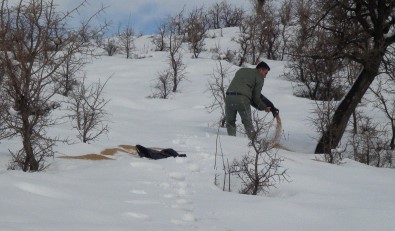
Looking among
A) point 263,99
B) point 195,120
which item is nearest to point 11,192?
point 263,99

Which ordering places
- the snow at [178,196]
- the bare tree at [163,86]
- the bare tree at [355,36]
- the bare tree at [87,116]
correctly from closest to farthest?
the snow at [178,196], the bare tree at [87,116], the bare tree at [355,36], the bare tree at [163,86]

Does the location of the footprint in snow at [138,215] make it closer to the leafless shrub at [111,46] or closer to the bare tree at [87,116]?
the bare tree at [87,116]

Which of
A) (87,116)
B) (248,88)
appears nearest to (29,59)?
(87,116)

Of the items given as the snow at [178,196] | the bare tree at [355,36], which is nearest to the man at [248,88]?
the snow at [178,196]

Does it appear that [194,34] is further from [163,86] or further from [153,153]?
[153,153]

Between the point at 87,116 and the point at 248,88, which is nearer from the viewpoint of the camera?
the point at 87,116

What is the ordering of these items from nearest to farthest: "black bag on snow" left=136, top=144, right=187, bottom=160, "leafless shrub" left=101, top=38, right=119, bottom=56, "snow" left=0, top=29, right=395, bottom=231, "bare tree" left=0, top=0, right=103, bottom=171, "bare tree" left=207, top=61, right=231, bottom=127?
1. "snow" left=0, top=29, right=395, bottom=231
2. "bare tree" left=0, top=0, right=103, bottom=171
3. "black bag on snow" left=136, top=144, right=187, bottom=160
4. "bare tree" left=207, top=61, right=231, bottom=127
5. "leafless shrub" left=101, top=38, right=119, bottom=56

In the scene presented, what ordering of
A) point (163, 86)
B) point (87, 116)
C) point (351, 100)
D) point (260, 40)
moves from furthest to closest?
1. point (260, 40)
2. point (163, 86)
3. point (351, 100)
4. point (87, 116)

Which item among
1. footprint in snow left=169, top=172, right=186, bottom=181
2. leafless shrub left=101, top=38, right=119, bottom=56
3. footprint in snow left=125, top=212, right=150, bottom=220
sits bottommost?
footprint in snow left=125, top=212, right=150, bottom=220

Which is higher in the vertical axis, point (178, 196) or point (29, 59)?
point (29, 59)

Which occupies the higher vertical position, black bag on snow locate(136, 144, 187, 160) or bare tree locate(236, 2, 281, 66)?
bare tree locate(236, 2, 281, 66)

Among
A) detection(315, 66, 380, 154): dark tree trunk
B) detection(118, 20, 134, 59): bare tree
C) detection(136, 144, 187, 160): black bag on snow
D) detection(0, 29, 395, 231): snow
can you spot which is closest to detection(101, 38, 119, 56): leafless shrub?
detection(118, 20, 134, 59): bare tree

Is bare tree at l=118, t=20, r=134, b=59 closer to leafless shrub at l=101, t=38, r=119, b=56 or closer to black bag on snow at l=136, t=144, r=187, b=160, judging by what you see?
leafless shrub at l=101, t=38, r=119, b=56

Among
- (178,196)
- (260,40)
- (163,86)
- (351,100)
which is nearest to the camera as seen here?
(178,196)
